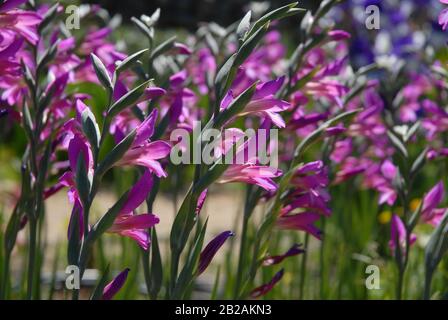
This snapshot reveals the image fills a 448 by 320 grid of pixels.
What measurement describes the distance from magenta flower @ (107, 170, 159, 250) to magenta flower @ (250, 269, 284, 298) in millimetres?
373

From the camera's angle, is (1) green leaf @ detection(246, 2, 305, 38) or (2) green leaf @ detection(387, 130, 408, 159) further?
(2) green leaf @ detection(387, 130, 408, 159)

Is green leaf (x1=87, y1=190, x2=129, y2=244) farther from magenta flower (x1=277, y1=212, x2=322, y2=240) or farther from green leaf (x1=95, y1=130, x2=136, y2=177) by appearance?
magenta flower (x1=277, y1=212, x2=322, y2=240)

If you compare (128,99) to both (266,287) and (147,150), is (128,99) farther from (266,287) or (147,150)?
(266,287)

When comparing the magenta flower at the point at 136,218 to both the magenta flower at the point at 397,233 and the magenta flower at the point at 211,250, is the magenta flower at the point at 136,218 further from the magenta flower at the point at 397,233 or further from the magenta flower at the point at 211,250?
the magenta flower at the point at 397,233

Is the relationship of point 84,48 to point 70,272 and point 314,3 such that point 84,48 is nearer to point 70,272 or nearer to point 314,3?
point 70,272

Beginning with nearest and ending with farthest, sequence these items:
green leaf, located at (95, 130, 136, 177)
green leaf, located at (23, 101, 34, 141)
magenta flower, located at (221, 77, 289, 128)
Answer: green leaf, located at (95, 130, 136, 177)
magenta flower, located at (221, 77, 289, 128)
green leaf, located at (23, 101, 34, 141)

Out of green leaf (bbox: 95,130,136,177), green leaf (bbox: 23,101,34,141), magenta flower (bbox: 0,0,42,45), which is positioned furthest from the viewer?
green leaf (bbox: 23,101,34,141)

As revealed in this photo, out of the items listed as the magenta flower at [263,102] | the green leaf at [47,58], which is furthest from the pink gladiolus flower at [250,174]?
the green leaf at [47,58]

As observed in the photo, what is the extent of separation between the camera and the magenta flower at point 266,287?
1.56 meters

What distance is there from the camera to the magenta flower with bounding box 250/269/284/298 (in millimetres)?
1557

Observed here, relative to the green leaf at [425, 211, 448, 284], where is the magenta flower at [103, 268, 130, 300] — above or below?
below

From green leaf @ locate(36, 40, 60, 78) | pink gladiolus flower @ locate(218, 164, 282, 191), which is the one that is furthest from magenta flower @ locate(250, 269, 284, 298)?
green leaf @ locate(36, 40, 60, 78)

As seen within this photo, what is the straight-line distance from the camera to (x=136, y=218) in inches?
49.0

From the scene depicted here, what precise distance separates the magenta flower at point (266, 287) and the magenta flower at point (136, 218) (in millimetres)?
373
